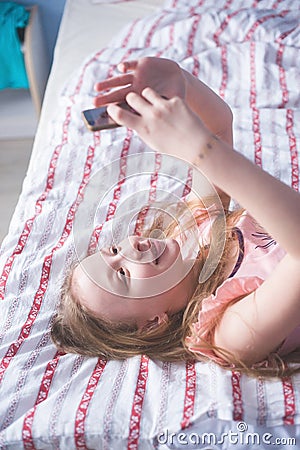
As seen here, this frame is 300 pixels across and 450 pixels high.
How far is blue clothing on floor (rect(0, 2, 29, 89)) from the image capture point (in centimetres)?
258

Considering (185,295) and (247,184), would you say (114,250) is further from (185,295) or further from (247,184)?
(247,184)

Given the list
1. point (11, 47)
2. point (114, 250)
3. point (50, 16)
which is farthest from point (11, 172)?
point (114, 250)

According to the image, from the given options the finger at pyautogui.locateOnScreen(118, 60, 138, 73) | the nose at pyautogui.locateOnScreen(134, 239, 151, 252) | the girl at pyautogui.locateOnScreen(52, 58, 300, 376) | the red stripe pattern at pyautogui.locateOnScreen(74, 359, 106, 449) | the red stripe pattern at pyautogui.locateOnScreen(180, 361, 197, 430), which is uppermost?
the finger at pyautogui.locateOnScreen(118, 60, 138, 73)

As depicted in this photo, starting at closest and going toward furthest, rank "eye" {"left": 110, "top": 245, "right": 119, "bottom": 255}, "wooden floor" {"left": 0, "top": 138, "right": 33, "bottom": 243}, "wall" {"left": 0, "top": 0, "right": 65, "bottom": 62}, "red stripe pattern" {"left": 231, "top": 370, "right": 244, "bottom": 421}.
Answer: "red stripe pattern" {"left": 231, "top": 370, "right": 244, "bottom": 421}, "eye" {"left": 110, "top": 245, "right": 119, "bottom": 255}, "wooden floor" {"left": 0, "top": 138, "right": 33, "bottom": 243}, "wall" {"left": 0, "top": 0, "right": 65, "bottom": 62}

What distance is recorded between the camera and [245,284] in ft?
4.15

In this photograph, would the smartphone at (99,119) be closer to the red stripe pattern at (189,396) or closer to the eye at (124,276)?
the eye at (124,276)

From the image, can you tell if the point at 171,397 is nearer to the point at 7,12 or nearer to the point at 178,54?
the point at 178,54

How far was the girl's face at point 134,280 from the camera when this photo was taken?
4.29 feet

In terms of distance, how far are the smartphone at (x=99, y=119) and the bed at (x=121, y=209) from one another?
42 centimetres

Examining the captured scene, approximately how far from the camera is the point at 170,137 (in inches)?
37.4

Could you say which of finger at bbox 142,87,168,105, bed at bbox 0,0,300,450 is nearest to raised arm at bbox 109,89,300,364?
finger at bbox 142,87,168,105

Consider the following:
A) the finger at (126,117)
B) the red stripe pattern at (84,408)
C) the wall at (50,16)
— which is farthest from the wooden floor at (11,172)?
the finger at (126,117)

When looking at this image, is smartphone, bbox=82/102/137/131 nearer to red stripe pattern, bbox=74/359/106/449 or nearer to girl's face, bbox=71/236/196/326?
girl's face, bbox=71/236/196/326

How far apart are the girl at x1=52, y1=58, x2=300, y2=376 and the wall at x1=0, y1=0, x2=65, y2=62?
1.58 m
